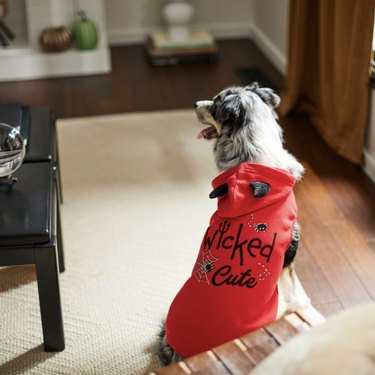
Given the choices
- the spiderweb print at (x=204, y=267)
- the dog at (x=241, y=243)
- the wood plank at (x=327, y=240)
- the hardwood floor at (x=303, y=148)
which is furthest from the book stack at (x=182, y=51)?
the spiderweb print at (x=204, y=267)

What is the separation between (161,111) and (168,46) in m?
0.89

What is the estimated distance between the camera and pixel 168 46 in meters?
4.72

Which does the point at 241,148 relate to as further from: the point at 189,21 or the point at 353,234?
the point at 189,21

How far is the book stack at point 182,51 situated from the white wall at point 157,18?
369 mm

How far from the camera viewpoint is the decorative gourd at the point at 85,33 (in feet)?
14.4

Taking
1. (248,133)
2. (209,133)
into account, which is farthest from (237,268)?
(209,133)

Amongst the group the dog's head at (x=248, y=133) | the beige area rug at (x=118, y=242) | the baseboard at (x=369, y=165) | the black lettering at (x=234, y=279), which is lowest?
the beige area rug at (x=118, y=242)

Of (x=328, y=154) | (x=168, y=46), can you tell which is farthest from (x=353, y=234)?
(x=168, y=46)

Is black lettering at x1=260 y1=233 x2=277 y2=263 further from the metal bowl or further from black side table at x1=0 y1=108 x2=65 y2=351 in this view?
the metal bowl

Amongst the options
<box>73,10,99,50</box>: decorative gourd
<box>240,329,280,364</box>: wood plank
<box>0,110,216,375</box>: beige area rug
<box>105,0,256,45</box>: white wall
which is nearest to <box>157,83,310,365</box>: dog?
<box>240,329,280,364</box>: wood plank

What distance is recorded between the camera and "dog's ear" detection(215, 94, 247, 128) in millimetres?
2033

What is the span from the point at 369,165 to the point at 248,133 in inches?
56.0

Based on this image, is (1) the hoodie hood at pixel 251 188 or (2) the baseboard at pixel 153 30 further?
(2) the baseboard at pixel 153 30

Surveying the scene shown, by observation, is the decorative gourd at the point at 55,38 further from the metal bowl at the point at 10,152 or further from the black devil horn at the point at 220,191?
the black devil horn at the point at 220,191
